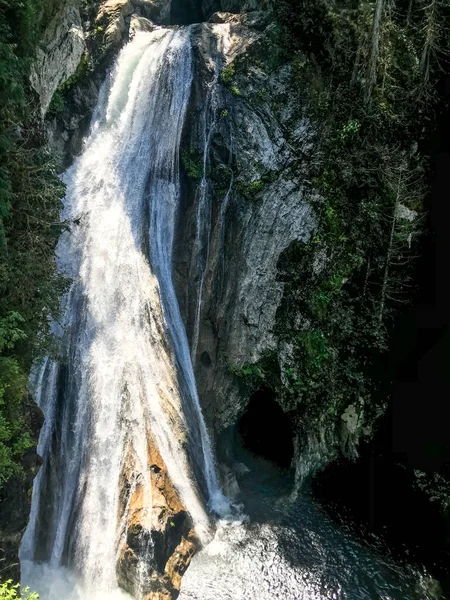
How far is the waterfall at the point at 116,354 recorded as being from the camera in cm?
1189

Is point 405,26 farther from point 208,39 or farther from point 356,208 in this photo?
point 208,39

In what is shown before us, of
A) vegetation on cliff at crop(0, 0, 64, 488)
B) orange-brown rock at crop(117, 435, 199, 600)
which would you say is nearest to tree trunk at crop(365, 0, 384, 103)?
vegetation on cliff at crop(0, 0, 64, 488)

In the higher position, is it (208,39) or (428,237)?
(208,39)

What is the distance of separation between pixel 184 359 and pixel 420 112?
12.4 metres

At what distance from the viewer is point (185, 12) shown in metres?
31.7

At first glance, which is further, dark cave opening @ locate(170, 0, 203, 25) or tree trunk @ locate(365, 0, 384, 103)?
A: dark cave opening @ locate(170, 0, 203, 25)

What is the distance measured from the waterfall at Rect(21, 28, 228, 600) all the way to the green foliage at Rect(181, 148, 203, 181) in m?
0.48

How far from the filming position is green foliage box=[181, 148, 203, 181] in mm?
17905

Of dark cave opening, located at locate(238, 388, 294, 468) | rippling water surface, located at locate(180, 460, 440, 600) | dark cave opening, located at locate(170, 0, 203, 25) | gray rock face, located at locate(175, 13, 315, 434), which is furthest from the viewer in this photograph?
dark cave opening, located at locate(170, 0, 203, 25)

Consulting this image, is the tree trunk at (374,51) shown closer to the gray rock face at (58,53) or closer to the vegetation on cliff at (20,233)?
the gray rock face at (58,53)

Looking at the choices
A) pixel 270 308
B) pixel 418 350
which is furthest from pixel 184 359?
pixel 418 350

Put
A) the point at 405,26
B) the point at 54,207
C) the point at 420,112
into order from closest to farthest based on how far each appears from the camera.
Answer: the point at 54,207
the point at 420,112
the point at 405,26

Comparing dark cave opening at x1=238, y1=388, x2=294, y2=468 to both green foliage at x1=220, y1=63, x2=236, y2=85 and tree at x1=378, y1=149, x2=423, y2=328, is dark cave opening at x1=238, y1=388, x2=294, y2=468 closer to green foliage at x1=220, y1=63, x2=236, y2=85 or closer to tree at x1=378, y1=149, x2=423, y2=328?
tree at x1=378, y1=149, x2=423, y2=328

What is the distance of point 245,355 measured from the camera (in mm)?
16266
